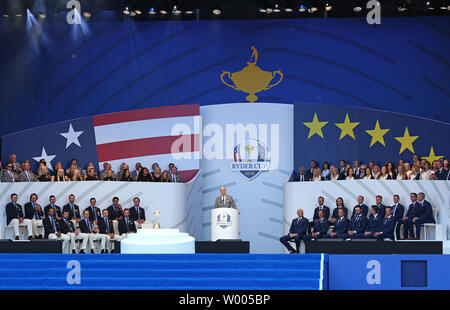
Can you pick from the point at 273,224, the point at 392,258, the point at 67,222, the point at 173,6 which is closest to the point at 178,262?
the point at 392,258

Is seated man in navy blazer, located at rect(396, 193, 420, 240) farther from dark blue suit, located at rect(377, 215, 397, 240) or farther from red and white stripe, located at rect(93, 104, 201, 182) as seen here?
red and white stripe, located at rect(93, 104, 201, 182)

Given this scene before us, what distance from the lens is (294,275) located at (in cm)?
695

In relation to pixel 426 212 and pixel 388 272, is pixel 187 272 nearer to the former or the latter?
pixel 388 272

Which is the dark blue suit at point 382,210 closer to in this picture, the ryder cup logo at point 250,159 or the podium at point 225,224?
the podium at point 225,224

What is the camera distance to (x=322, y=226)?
15.0 m

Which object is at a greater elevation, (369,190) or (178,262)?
(369,190)

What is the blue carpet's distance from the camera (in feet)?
22.6

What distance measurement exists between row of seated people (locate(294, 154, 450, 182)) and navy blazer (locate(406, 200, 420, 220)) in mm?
924

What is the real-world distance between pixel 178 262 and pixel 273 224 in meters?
11.1

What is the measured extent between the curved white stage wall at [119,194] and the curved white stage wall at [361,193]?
272cm

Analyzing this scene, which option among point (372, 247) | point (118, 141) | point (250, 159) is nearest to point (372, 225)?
point (250, 159)

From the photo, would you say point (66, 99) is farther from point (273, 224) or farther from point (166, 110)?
point (273, 224)

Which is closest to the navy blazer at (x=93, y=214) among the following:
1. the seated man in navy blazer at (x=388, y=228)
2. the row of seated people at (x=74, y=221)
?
the row of seated people at (x=74, y=221)

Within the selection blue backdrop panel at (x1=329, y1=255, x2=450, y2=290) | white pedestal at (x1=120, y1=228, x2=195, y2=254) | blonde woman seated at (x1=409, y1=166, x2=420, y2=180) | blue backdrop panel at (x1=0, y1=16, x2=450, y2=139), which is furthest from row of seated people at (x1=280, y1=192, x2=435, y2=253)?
blue backdrop panel at (x1=329, y1=255, x2=450, y2=290)
